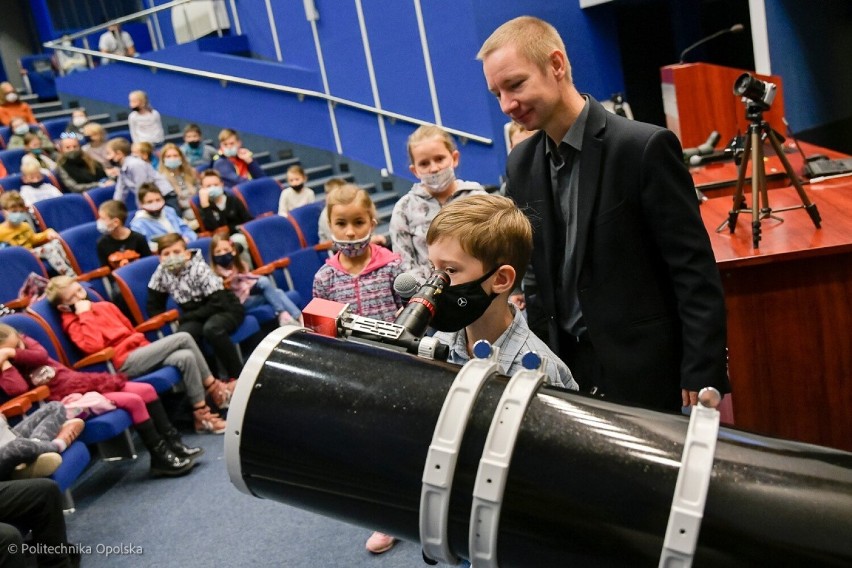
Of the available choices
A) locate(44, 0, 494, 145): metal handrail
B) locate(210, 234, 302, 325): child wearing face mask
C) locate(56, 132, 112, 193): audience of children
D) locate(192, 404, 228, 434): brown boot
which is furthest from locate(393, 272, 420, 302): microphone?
locate(56, 132, 112, 193): audience of children

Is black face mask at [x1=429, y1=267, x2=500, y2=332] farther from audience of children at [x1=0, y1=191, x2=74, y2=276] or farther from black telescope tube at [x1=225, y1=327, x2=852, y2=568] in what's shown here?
audience of children at [x1=0, y1=191, x2=74, y2=276]

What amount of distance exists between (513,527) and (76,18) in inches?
590

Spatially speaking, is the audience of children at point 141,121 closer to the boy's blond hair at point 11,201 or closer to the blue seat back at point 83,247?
the boy's blond hair at point 11,201

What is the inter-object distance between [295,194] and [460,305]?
5.54m

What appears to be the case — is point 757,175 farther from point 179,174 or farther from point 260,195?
point 179,174

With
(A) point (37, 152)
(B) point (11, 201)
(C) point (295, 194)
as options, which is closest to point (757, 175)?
(C) point (295, 194)

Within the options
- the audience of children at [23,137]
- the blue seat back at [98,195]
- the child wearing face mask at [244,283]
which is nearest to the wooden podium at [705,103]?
the child wearing face mask at [244,283]

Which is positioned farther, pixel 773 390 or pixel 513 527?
pixel 773 390

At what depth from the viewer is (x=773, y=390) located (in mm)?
2441

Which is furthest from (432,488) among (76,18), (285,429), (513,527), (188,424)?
(76,18)

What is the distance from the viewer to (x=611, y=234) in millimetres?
1612

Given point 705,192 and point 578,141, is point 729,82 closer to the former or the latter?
Result: point 705,192

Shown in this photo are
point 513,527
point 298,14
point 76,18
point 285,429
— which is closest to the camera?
point 513,527

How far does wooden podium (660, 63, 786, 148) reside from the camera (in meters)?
4.63
